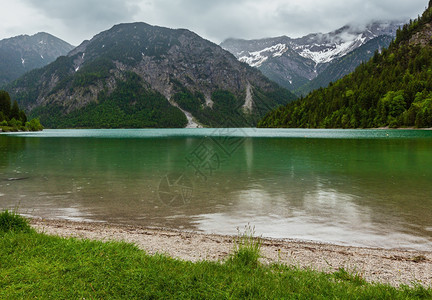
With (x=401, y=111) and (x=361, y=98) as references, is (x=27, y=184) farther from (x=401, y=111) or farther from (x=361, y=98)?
(x=361, y=98)

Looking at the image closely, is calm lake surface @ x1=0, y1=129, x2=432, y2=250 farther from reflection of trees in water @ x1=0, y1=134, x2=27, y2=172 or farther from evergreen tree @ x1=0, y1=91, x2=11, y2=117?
evergreen tree @ x1=0, y1=91, x2=11, y2=117

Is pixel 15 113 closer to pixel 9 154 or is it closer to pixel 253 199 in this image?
pixel 9 154

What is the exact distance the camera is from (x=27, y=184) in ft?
87.5

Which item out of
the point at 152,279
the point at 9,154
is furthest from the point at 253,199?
the point at 9,154

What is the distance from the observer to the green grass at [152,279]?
6.28 m

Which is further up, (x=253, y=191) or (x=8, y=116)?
(x=8, y=116)

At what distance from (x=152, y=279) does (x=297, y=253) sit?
5.54 m

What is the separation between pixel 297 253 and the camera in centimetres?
1038

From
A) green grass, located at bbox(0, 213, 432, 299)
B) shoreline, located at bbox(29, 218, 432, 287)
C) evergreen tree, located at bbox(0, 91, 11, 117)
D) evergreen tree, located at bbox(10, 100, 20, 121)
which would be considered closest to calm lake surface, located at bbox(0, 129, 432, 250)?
shoreline, located at bbox(29, 218, 432, 287)

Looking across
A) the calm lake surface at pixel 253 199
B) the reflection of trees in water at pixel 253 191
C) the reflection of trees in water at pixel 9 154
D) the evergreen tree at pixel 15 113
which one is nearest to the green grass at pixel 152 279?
the calm lake surface at pixel 253 199

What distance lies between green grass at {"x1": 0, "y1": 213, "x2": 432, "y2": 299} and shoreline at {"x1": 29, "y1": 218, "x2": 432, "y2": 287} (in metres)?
1.06

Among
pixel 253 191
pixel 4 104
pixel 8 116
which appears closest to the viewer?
pixel 253 191

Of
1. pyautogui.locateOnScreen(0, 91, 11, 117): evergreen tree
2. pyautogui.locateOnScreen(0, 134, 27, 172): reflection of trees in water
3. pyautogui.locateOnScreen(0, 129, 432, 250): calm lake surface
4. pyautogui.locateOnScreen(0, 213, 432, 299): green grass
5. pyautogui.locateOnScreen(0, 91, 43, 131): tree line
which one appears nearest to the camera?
pyautogui.locateOnScreen(0, 213, 432, 299): green grass

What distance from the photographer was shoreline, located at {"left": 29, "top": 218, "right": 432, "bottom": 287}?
28.0ft
